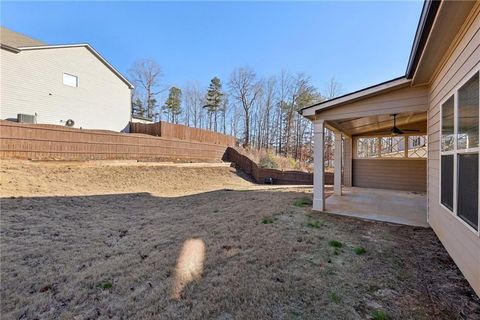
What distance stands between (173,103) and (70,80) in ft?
50.2

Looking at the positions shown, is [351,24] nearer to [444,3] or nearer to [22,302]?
[444,3]

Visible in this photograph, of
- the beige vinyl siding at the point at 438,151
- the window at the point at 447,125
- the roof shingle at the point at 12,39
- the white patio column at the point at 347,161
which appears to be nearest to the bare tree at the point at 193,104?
the roof shingle at the point at 12,39

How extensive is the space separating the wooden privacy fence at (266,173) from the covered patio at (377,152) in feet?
8.75

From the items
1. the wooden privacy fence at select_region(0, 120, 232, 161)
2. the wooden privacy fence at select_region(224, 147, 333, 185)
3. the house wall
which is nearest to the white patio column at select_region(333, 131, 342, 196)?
the wooden privacy fence at select_region(224, 147, 333, 185)

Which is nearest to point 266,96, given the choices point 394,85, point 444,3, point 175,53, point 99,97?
point 175,53

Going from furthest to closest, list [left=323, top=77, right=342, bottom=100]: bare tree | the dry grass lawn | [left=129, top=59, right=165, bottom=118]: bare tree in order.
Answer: [left=129, top=59, right=165, bottom=118]: bare tree, [left=323, top=77, right=342, bottom=100]: bare tree, the dry grass lawn

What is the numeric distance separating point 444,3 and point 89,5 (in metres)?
11.0

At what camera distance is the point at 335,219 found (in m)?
4.89

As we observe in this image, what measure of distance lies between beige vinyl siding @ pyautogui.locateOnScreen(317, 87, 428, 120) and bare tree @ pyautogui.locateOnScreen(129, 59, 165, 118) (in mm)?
25704

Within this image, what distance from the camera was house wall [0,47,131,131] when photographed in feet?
36.3

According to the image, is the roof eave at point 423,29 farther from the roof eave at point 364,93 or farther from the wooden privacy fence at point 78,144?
the wooden privacy fence at point 78,144

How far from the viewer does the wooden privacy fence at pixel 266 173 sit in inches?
537

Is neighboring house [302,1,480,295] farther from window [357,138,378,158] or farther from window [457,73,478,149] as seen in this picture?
window [357,138,378,158]

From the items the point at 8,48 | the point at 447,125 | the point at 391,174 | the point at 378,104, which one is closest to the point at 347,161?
the point at 391,174
